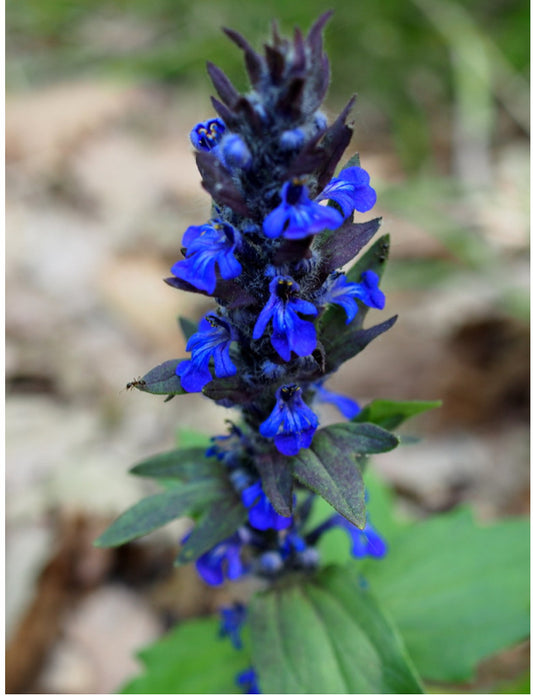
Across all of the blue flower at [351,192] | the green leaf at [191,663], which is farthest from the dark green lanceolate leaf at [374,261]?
the green leaf at [191,663]

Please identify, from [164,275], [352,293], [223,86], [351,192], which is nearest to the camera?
[223,86]

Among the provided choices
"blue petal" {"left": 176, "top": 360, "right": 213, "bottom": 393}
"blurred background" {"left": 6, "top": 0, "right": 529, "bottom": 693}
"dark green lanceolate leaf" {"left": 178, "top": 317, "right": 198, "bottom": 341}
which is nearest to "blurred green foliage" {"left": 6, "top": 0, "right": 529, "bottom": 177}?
"blurred background" {"left": 6, "top": 0, "right": 529, "bottom": 693}

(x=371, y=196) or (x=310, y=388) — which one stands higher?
(x=371, y=196)

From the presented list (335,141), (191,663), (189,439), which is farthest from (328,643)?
(335,141)

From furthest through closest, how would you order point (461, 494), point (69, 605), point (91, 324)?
point (91, 324) < point (461, 494) < point (69, 605)

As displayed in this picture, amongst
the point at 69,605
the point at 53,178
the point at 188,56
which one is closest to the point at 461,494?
the point at 69,605

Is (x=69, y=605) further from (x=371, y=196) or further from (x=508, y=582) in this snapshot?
(x=371, y=196)

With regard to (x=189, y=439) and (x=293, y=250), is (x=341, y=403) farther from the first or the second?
(x=189, y=439)
